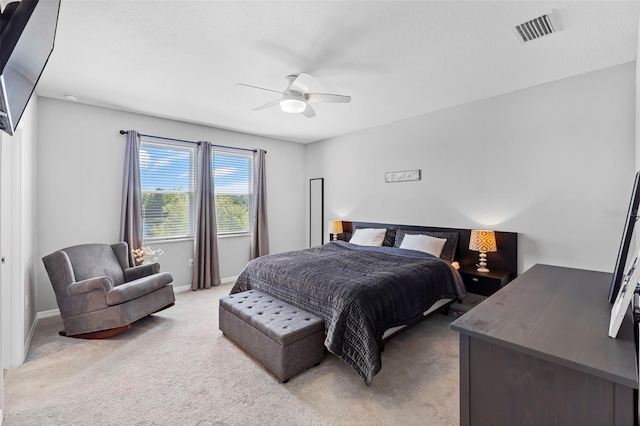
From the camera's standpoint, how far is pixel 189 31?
2.24m

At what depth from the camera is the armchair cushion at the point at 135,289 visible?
9.39 ft

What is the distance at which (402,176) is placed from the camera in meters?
4.57

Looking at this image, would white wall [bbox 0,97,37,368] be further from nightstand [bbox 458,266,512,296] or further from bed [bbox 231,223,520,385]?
nightstand [bbox 458,266,512,296]

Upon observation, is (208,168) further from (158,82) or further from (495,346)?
(495,346)

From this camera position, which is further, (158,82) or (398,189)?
(398,189)

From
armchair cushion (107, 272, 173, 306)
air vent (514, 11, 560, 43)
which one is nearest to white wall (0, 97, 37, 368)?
armchair cushion (107, 272, 173, 306)

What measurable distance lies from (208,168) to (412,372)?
406cm

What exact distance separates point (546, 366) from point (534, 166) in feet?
10.00

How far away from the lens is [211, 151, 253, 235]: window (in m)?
5.10

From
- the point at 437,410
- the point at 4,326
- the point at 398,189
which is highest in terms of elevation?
the point at 398,189

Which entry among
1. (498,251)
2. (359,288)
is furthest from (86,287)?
(498,251)

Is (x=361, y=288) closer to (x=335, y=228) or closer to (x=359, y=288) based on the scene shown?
(x=359, y=288)

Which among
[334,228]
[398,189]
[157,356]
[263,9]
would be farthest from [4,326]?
[398,189]

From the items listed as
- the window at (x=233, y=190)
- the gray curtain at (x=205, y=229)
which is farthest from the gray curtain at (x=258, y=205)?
the gray curtain at (x=205, y=229)
